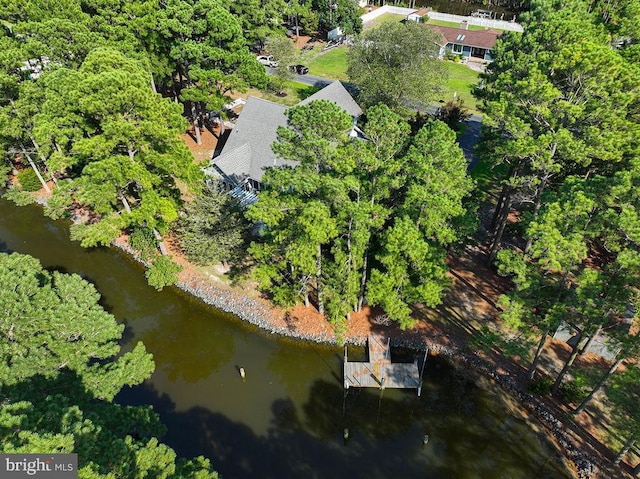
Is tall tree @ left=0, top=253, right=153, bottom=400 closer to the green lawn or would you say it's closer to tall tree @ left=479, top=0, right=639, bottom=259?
tall tree @ left=479, top=0, right=639, bottom=259

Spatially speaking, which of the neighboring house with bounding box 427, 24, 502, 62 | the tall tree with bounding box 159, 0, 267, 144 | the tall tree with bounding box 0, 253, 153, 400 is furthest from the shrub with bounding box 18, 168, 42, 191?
the neighboring house with bounding box 427, 24, 502, 62

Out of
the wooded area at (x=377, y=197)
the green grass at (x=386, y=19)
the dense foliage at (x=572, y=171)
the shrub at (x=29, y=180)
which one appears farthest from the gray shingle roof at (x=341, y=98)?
the green grass at (x=386, y=19)

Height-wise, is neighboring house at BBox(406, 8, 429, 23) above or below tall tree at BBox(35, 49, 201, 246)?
below

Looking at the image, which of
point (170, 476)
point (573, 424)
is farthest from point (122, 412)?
point (573, 424)

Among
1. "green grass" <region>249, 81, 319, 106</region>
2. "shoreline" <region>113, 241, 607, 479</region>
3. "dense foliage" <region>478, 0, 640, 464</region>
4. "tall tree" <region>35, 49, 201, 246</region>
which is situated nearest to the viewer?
"dense foliage" <region>478, 0, 640, 464</region>

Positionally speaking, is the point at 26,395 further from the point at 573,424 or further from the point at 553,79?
the point at 553,79

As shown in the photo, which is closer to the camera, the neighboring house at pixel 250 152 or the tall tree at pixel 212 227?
the tall tree at pixel 212 227

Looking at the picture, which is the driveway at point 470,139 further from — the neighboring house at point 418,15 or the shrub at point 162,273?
the neighboring house at point 418,15
